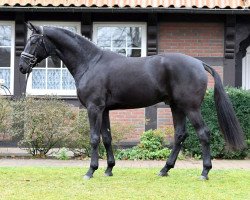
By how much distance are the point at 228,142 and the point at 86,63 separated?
250 centimetres

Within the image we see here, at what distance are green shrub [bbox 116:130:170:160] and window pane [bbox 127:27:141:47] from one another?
2.48 metres

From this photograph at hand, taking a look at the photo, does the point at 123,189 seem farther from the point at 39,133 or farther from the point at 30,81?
the point at 30,81

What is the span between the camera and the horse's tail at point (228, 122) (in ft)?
25.2

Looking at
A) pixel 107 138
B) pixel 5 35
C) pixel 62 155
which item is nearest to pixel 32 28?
pixel 107 138

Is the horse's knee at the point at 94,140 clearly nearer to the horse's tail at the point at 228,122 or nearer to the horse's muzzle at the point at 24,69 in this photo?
the horse's muzzle at the point at 24,69

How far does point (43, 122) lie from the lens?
11.4 m

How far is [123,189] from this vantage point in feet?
22.4

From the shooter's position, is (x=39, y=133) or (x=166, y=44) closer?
(x=39, y=133)

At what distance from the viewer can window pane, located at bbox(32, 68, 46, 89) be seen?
518 inches

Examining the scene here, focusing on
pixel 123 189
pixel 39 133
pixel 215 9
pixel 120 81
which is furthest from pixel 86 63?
pixel 215 9

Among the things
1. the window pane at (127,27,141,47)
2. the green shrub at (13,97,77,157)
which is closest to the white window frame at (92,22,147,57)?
the window pane at (127,27,141,47)

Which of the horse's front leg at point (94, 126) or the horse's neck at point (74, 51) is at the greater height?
the horse's neck at point (74, 51)

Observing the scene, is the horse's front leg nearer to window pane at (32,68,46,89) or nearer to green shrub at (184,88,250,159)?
green shrub at (184,88,250,159)

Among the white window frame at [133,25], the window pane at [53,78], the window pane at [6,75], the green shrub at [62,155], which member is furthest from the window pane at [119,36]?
the green shrub at [62,155]
